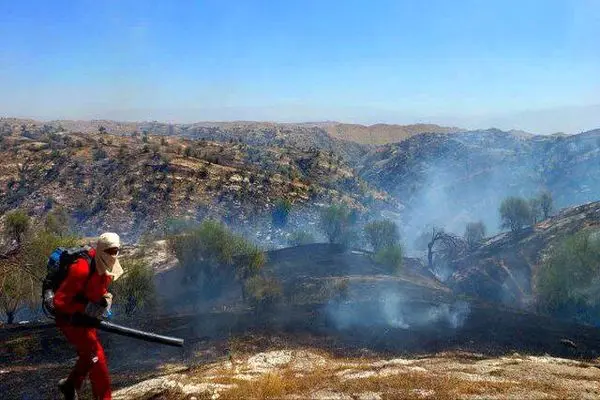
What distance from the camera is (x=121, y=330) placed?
859cm

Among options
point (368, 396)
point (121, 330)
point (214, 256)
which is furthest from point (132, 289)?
point (121, 330)

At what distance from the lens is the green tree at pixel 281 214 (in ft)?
269

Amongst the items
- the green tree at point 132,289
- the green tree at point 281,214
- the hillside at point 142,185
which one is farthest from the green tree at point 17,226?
the green tree at point 281,214

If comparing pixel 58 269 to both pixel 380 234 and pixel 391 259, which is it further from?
pixel 380 234

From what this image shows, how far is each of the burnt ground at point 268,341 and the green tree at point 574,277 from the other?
6820 millimetres

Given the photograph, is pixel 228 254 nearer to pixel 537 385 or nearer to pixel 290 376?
pixel 290 376

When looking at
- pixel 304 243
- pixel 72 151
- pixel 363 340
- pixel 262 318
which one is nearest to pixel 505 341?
pixel 363 340

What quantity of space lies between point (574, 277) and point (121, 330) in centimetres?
4341

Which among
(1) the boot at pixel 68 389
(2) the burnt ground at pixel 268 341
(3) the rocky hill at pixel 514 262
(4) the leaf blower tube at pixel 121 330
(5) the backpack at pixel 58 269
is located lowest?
(3) the rocky hill at pixel 514 262

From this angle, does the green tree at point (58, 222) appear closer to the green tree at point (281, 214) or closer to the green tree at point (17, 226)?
the green tree at point (17, 226)

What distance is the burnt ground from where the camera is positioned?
23.4 m

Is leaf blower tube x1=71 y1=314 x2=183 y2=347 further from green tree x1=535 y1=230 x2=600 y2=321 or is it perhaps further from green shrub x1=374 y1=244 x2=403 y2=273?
green shrub x1=374 y1=244 x2=403 y2=273

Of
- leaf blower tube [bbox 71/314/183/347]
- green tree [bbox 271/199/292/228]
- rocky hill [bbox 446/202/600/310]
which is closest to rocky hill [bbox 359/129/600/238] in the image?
rocky hill [bbox 446/202/600/310]

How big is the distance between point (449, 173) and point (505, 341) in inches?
5256
